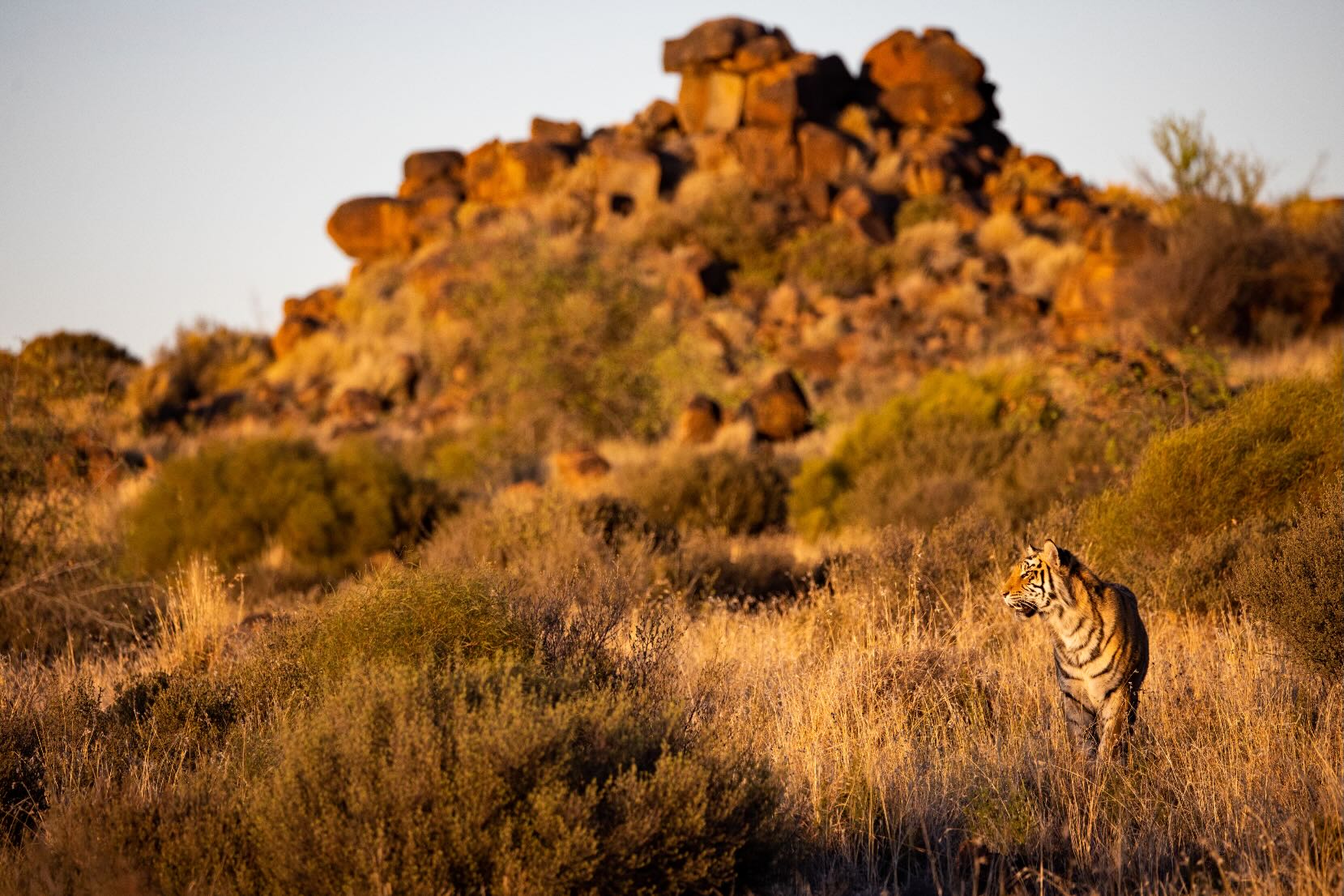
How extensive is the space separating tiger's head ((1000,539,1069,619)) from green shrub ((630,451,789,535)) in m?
9.29

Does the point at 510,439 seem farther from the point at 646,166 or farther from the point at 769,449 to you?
the point at 646,166

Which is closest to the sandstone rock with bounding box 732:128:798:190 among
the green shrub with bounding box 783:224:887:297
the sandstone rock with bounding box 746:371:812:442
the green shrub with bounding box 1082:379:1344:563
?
the green shrub with bounding box 783:224:887:297

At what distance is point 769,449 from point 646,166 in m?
25.9

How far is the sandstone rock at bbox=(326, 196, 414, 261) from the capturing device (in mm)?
45562

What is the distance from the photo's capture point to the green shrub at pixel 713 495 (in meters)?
15.7

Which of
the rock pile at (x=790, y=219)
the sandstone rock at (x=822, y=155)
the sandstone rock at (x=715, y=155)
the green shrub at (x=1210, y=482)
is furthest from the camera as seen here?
the sandstone rock at (x=715, y=155)

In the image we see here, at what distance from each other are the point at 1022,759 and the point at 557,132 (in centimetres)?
4535

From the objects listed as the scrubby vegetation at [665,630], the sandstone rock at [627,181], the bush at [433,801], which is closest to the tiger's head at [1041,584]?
the scrubby vegetation at [665,630]

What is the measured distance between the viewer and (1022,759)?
5934 millimetres

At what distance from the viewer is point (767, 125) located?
44281 millimetres

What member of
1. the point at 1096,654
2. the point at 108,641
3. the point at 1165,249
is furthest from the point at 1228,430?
the point at 1165,249

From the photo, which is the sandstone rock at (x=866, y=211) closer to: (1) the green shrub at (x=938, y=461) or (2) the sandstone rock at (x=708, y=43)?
(2) the sandstone rock at (x=708, y=43)

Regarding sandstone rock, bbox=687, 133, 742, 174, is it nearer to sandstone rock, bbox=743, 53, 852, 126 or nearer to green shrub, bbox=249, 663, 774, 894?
sandstone rock, bbox=743, 53, 852, 126

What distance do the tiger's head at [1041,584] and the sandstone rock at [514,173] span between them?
40.9 m
